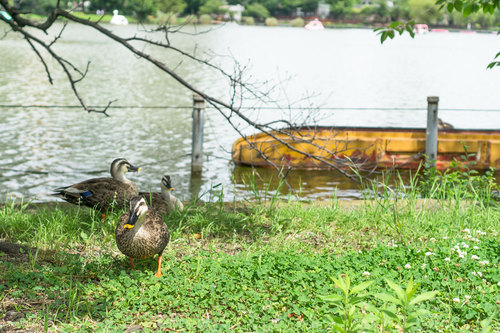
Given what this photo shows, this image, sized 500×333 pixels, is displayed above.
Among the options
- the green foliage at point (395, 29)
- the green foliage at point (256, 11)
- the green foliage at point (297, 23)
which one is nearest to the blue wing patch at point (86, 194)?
the green foliage at point (395, 29)

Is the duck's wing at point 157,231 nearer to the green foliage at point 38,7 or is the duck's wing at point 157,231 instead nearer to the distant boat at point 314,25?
the green foliage at point 38,7

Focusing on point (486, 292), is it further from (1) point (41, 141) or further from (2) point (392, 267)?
(1) point (41, 141)

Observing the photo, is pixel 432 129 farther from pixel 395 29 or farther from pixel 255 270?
pixel 255 270

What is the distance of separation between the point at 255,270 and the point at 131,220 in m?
1.13

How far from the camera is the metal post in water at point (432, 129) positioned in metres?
12.2

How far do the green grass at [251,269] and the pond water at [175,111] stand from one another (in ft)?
3.10

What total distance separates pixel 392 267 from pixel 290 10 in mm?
141560

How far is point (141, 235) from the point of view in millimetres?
5441

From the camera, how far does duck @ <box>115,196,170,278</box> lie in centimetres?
543

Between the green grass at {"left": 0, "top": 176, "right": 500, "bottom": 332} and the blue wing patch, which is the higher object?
the blue wing patch

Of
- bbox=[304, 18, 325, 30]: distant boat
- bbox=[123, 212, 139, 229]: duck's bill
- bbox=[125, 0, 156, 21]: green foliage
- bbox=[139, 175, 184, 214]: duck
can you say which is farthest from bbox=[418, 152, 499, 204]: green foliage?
bbox=[304, 18, 325, 30]: distant boat

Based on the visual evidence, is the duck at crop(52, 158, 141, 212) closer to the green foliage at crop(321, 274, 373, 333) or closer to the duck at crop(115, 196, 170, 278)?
the duck at crop(115, 196, 170, 278)

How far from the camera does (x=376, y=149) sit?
515 inches

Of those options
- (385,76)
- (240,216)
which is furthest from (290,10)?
(240,216)
